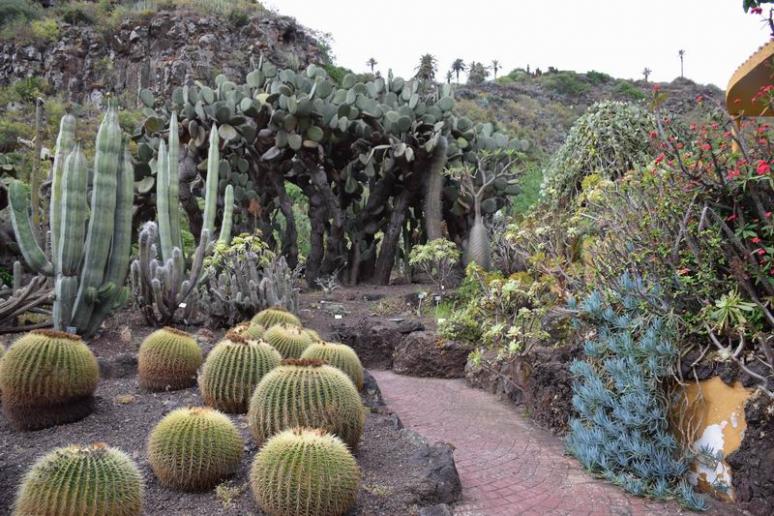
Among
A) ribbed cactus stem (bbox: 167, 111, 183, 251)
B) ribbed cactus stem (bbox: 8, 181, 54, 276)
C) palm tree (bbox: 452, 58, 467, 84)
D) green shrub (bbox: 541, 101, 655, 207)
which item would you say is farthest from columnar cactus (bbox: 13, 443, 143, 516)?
palm tree (bbox: 452, 58, 467, 84)

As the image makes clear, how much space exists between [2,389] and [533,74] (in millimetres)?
57575

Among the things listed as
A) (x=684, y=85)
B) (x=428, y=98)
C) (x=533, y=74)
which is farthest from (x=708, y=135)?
(x=533, y=74)

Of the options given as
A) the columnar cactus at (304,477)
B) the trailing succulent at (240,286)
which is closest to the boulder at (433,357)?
the trailing succulent at (240,286)

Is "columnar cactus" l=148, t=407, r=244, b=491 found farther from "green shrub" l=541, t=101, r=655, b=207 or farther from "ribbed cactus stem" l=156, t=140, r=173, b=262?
"green shrub" l=541, t=101, r=655, b=207

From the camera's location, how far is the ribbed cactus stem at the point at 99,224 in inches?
235

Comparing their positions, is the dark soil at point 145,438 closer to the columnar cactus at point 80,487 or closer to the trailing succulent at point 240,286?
the columnar cactus at point 80,487

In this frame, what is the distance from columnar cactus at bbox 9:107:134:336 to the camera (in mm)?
5844

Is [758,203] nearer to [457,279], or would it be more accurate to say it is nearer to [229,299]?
[229,299]

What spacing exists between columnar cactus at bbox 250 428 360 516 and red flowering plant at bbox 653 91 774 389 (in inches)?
92.5

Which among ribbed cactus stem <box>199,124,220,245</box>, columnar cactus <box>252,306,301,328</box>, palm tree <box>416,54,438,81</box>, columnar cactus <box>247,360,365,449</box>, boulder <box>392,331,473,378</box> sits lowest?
boulder <box>392,331,473,378</box>

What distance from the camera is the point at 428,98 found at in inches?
427

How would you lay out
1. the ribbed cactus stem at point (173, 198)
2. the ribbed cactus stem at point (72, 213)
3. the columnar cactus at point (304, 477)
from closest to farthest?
the columnar cactus at point (304, 477) < the ribbed cactus stem at point (72, 213) < the ribbed cactus stem at point (173, 198)

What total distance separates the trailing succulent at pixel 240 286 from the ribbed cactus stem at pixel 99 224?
1.39m

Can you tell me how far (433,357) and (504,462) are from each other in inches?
113
